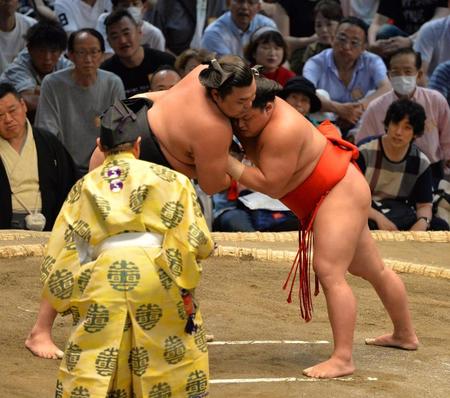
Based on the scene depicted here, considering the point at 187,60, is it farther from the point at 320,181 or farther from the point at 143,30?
the point at 320,181

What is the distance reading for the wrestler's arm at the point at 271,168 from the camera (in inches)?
137

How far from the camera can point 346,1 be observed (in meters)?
7.52

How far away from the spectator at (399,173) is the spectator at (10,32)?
6.69ft

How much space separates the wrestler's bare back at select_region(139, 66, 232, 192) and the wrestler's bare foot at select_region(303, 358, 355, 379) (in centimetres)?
61

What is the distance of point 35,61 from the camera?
624cm

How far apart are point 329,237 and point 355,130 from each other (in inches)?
118

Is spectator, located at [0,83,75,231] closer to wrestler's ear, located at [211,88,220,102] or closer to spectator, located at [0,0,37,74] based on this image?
spectator, located at [0,0,37,74]

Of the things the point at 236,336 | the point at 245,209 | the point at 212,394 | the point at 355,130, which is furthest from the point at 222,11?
the point at 212,394

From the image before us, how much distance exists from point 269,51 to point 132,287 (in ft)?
12.3

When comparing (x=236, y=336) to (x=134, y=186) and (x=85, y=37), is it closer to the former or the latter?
(x=134, y=186)

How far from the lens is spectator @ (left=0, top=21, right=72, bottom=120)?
615 cm

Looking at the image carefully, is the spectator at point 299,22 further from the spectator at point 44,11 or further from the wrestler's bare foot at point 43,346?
the wrestler's bare foot at point 43,346

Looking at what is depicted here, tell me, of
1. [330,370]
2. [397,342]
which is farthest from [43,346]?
[397,342]

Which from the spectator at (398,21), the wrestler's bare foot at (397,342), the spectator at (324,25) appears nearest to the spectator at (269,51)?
the spectator at (324,25)
